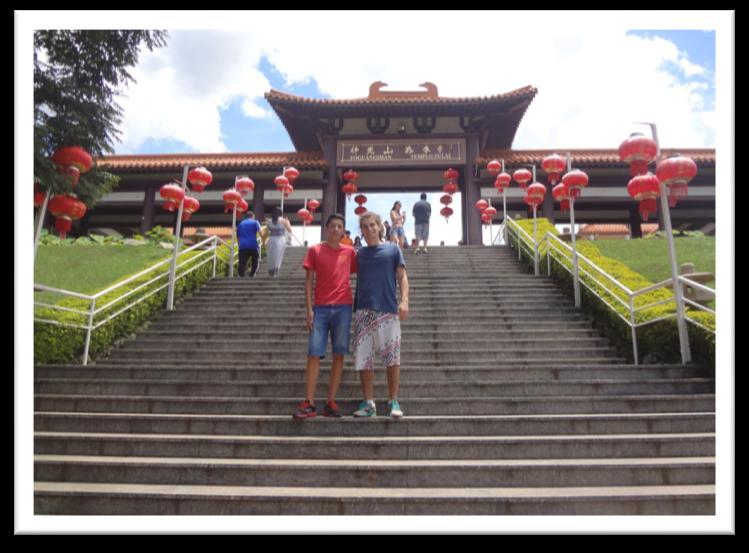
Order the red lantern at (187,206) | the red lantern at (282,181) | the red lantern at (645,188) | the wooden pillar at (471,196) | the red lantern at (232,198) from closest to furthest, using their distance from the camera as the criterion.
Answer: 1. the red lantern at (645,188)
2. the red lantern at (187,206)
3. the red lantern at (232,198)
4. the red lantern at (282,181)
5. the wooden pillar at (471,196)

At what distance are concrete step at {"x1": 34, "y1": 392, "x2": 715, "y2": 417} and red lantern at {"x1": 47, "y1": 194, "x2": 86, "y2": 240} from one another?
1.54 meters

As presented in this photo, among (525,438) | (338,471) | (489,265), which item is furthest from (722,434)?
(489,265)

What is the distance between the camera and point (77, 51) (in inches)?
161

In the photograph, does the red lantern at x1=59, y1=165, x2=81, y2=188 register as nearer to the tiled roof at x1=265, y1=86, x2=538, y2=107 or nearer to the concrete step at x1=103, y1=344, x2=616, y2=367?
the concrete step at x1=103, y1=344, x2=616, y2=367

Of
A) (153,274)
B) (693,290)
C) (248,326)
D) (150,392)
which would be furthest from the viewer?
(153,274)

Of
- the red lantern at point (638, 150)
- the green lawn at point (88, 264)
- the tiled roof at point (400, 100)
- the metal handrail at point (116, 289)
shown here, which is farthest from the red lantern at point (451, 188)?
the red lantern at point (638, 150)

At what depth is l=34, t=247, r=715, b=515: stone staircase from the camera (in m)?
2.63

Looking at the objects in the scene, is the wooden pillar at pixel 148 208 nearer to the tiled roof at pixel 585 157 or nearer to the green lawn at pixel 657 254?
the tiled roof at pixel 585 157

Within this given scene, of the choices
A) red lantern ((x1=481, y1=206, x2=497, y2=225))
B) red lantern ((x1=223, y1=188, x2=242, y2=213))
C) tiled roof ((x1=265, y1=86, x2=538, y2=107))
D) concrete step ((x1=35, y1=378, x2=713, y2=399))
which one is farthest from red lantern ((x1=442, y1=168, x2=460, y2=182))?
concrete step ((x1=35, y1=378, x2=713, y2=399))

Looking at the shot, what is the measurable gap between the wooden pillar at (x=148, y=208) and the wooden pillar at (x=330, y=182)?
223 inches

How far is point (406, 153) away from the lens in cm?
1405

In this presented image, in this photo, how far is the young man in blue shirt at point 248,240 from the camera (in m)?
8.32

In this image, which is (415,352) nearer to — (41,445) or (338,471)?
(338,471)

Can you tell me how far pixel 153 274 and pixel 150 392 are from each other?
3443mm
